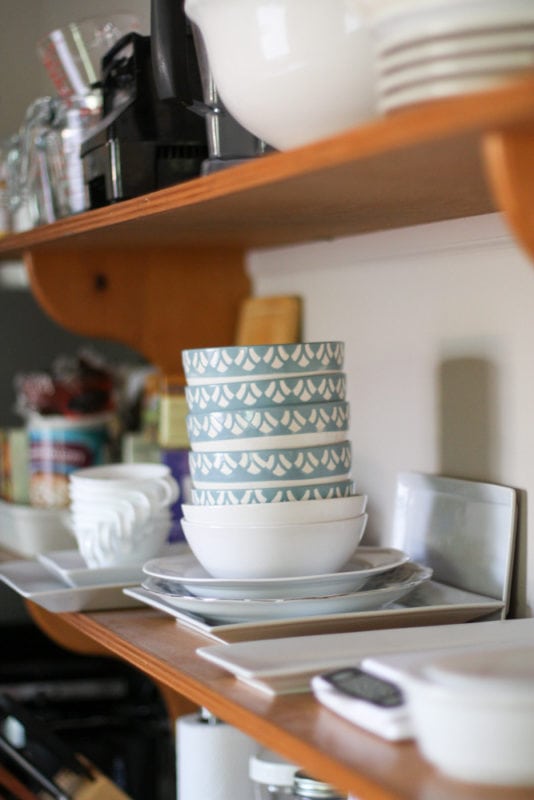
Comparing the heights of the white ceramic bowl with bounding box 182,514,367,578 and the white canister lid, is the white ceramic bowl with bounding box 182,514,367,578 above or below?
above

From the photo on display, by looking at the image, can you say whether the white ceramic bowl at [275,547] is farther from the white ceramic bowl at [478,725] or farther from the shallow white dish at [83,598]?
the white ceramic bowl at [478,725]

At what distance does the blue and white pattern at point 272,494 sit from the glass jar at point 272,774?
228 millimetres

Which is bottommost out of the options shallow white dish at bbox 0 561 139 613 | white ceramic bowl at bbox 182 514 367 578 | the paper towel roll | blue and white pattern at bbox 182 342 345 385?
the paper towel roll

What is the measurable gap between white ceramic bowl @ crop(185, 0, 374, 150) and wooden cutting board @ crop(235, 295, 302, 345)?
0.66 metres

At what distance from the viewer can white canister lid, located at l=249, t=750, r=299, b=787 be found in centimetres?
106

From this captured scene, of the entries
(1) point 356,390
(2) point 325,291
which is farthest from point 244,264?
(1) point 356,390

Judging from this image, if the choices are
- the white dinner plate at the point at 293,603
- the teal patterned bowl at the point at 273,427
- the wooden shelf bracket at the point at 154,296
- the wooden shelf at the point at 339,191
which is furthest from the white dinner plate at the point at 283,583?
the wooden shelf bracket at the point at 154,296

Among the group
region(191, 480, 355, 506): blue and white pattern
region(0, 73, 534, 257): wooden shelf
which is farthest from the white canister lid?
region(0, 73, 534, 257): wooden shelf

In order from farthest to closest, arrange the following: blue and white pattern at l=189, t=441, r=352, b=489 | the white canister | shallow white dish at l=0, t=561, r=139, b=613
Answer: the white canister → shallow white dish at l=0, t=561, r=139, b=613 → blue and white pattern at l=189, t=441, r=352, b=489

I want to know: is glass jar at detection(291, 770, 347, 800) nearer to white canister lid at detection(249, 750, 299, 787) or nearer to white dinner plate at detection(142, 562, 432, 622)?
white canister lid at detection(249, 750, 299, 787)

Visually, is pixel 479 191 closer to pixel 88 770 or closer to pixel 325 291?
pixel 325 291

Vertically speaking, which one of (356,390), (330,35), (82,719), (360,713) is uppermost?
(330,35)

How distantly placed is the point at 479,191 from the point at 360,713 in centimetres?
45

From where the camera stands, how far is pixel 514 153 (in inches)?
26.6
